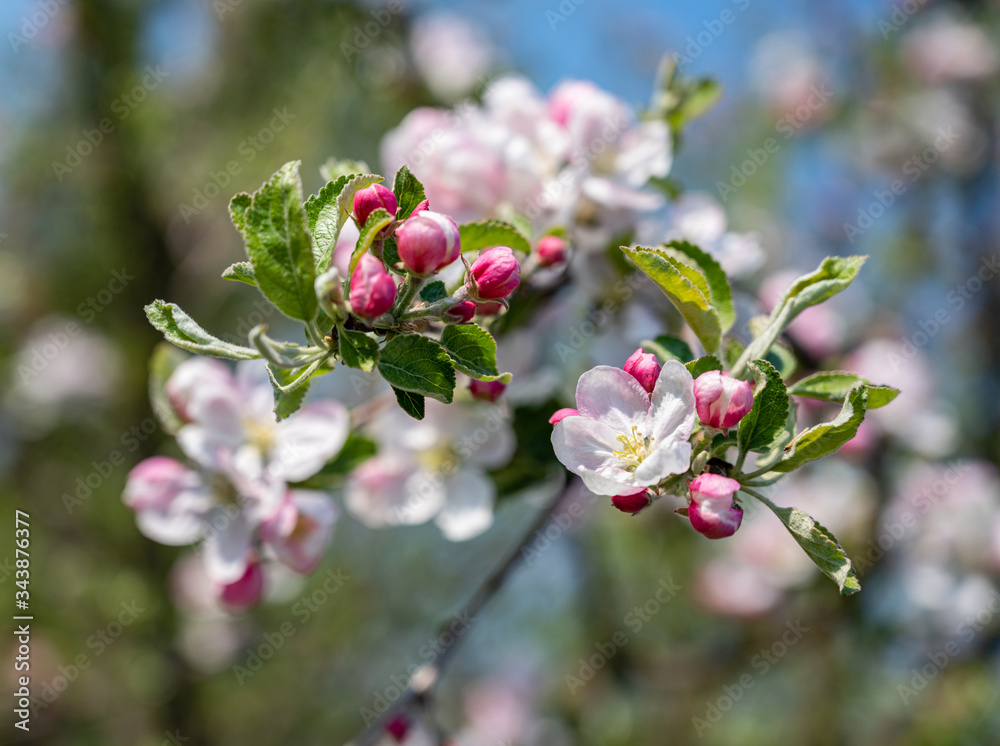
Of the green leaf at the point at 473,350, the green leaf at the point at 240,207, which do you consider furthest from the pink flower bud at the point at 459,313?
the green leaf at the point at 240,207

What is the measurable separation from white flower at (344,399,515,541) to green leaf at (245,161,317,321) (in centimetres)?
55

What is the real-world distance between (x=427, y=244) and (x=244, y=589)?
74 centimetres

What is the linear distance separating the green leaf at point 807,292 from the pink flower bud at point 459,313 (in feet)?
0.97

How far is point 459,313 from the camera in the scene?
75 cm

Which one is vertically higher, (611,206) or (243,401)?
(611,206)

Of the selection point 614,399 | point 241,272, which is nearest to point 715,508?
point 614,399

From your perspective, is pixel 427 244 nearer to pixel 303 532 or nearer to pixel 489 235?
pixel 489 235

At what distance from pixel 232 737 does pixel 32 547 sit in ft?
4.35

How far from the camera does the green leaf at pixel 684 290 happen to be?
757 millimetres

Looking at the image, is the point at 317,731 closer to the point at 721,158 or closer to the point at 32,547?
the point at 32,547

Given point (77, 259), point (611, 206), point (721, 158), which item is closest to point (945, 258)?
point (721, 158)

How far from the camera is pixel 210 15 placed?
3475 millimetres

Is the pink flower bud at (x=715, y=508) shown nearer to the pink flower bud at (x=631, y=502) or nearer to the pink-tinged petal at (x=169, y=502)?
the pink flower bud at (x=631, y=502)

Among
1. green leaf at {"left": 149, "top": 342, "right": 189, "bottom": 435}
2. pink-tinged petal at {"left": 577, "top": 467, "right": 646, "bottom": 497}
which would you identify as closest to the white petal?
green leaf at {"left": 149, "top": 342, "right": 189, "bottom": 435}
